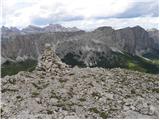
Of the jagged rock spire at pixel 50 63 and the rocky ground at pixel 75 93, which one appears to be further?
the jagged rock spire at pixel 50 63

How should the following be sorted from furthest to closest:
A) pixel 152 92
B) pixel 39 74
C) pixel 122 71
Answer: pixel 122 71 < pixel 39 74 < pixel 152 92

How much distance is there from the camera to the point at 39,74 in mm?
43750

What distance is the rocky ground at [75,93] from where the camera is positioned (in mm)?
33812

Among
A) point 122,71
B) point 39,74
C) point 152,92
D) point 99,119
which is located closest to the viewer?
point 99,119

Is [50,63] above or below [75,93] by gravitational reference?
above

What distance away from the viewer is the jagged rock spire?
43.8 m

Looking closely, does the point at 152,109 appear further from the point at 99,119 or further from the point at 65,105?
the point at 65,105

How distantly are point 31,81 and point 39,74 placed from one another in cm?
248

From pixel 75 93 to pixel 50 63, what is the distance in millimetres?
7545

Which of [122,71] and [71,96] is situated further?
[122,71]

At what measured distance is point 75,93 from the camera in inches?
1496

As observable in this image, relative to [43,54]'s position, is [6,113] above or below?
below

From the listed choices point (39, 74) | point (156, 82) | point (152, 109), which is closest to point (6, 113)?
point (39, 74)

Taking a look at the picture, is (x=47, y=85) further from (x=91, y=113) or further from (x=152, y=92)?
(x=152, y=92)
